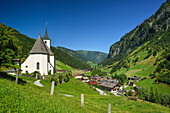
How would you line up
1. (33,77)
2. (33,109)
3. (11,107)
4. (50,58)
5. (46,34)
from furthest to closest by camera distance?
(46,34) < (50,58) < (33,77) < (33,109) < (11,107)

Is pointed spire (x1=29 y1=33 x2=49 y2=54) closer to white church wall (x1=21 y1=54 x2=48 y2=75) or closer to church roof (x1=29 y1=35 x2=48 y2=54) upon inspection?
church roof (x1=29 y1=35 x2=48 y2=54)

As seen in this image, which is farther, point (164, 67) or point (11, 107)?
point (164, 67)

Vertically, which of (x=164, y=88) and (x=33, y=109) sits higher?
(x=33, y=109)

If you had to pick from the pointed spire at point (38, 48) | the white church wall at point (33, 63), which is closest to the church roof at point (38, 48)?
the pointed spire at point (38, 48)

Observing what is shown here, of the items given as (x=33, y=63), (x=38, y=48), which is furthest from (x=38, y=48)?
(x=33, y=63)

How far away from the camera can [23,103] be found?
7.76 m

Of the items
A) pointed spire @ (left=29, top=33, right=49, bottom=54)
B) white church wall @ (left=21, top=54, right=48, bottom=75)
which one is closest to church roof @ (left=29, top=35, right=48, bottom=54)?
pointed spire @ (left=29, top=33, right=49, bottom=54)

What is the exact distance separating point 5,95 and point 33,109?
2237 mm

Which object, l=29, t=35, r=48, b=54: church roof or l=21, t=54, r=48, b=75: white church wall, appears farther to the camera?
l=29, t=35, r=48, b=54: church roof

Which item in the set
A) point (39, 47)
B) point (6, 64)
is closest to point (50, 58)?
point (39, 47)

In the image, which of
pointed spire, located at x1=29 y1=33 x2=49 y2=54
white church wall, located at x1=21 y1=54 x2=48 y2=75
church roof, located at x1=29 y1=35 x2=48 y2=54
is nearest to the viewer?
white church wall, located at x1=21 y1=54 x2=48 y2=75

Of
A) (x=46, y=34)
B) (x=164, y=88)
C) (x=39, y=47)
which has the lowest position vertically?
(x=164, y=88)

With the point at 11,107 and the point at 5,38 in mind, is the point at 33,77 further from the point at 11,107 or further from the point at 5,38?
the point at 11,107

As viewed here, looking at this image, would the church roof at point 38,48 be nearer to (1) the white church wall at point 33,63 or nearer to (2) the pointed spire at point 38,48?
(2) the pointed spire at point 38,48
